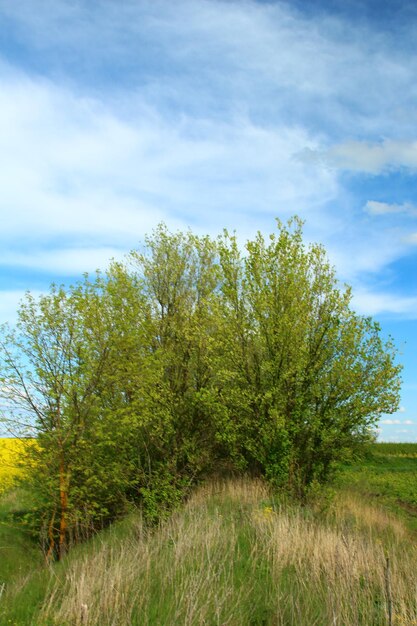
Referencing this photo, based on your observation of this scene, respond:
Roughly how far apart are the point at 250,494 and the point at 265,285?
6802mm

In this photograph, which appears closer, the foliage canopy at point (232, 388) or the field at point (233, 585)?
the field at point (233, 585)

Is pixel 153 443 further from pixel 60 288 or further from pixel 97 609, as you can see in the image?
pixel 97 609

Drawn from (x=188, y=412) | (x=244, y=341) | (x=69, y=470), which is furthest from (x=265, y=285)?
(x=69, y=470)

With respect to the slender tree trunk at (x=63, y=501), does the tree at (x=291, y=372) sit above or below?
above

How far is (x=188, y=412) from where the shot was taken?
843 inches

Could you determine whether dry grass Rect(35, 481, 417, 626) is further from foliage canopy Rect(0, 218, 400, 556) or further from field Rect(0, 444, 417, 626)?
foliage canopy Rect(0, 218, 400, 556)

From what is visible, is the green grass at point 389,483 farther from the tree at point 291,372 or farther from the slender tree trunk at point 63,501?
the slender tree trunk at point 63,501

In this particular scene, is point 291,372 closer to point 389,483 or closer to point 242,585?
point 242,585

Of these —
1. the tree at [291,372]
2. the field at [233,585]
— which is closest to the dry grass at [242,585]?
the field at [233,585]

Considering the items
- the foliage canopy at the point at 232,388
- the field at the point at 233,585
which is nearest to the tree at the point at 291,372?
the foliage canopy at the point at 232,388

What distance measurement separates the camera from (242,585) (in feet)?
24.6

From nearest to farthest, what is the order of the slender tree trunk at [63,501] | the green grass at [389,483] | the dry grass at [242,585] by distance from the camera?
the dry grass at [242,585] → the slender tree trunk at [63,501] → the green grass at [389,483]

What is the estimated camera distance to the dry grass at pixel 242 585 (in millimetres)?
6934

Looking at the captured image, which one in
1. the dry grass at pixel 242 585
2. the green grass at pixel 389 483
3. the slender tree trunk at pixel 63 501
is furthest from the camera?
the green grass at pixel 389 483
